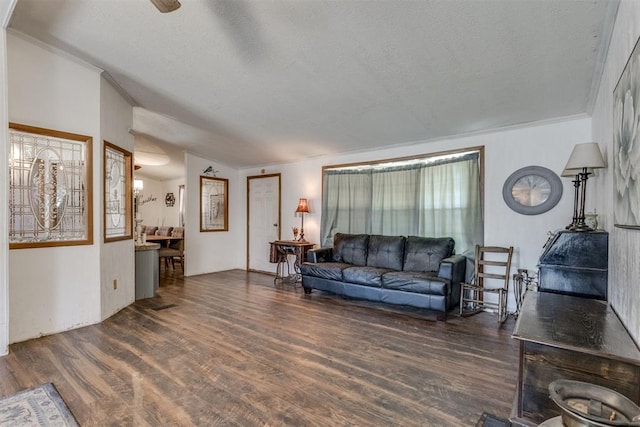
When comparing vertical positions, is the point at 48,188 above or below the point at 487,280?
above

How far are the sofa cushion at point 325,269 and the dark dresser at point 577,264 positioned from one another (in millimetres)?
2389

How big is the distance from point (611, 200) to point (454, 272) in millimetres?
1696

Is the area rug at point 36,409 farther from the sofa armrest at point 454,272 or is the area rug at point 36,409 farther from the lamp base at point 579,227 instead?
the lamp base at point 579,227

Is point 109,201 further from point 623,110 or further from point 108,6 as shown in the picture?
point 623,110

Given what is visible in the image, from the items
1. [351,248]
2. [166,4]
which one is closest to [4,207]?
[166,4]

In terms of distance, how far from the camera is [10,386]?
210 centimetres

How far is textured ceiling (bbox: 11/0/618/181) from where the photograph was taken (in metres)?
2.10

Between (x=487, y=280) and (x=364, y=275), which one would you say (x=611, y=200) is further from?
(x=364, y=275)

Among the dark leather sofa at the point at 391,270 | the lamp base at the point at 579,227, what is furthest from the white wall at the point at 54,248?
the lamp base at the point at 579,227

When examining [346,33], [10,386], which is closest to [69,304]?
[10,386]

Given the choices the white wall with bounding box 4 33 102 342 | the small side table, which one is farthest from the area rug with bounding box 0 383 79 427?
the small side table

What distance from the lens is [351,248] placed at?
187 inches

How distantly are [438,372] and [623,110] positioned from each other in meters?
2.06

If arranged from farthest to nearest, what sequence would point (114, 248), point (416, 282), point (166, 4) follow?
point (114, 248) → point (416, 282) → point (166, 4)
